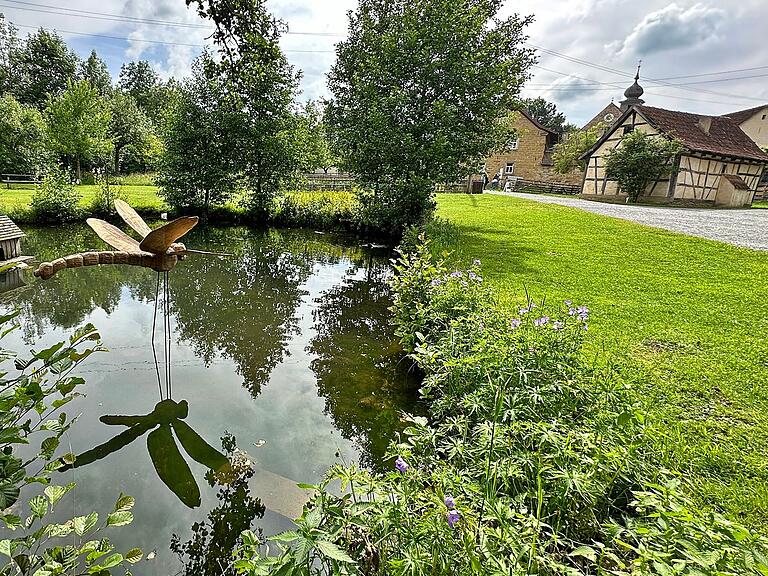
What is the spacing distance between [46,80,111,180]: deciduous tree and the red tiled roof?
33107 millimetres

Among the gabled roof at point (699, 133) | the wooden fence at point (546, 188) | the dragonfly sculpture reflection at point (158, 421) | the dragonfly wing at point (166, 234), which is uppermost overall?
the gabled roof at point (699, 133)

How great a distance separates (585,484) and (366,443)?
2360 mm

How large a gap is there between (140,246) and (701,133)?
1204 inches

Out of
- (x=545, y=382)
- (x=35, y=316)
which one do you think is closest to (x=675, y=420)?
(x=545, y=382)

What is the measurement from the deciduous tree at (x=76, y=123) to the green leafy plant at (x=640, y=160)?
31.4 meters

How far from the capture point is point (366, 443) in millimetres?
3908

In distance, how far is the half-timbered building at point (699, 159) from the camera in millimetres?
21875

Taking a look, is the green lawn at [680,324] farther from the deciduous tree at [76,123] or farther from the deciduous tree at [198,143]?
the deciduous tree at [76,123]

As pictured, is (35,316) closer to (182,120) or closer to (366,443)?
(366,443)

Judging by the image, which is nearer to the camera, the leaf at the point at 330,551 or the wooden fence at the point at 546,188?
the leaf at the point at 330,551

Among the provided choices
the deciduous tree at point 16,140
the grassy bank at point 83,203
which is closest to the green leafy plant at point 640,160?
the grassy bank at point 83,203

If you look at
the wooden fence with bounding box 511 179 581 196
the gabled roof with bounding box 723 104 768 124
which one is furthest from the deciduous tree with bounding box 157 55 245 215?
the gabled roof with bounding box 723 104 768 124

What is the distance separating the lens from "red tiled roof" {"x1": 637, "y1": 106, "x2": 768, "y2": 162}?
72.7 feet

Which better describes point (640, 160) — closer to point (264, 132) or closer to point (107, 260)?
point (264, 132)
